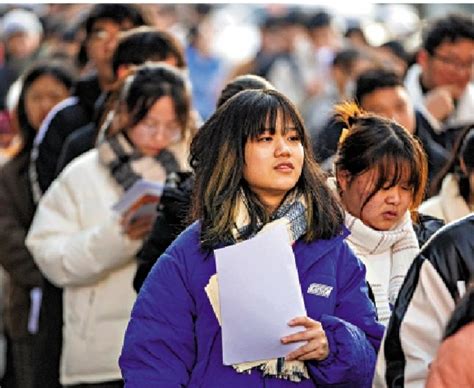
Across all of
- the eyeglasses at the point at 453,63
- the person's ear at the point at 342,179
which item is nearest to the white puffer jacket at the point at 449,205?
the person's ear at the point at 342,179

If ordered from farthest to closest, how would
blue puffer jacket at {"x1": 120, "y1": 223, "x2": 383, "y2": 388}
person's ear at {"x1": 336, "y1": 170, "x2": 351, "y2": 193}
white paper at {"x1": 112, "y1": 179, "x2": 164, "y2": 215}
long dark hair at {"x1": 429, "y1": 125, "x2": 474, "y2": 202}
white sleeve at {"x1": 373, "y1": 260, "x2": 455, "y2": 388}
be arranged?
white paper at {"x1": 112, "y1": 179, "x2": 164, "y2": 215}, long dark hair at {"x1": 429, "y1": 125, "x2": 474, "y2": 202}, person's ear at {"x1": 336, "y1": 170, "x2": 351, "y2": 193}, blue puffer jacket at {"x1": 120, "y1": 223, "x2": 383, "y2": 388}, white sleeve at {"x1": 373, "y1": 260, "x2": 455, "y2": 388}

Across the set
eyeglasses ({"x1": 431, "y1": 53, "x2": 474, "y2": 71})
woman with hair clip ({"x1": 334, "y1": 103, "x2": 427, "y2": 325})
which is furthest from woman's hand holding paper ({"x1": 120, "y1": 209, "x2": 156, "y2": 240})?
eyeglasses ({"x1": 431, "y1": 53, "x2": 474, "y2": 71})

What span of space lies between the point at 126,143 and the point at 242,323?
261 cm

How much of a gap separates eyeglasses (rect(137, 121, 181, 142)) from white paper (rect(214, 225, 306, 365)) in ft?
7.96

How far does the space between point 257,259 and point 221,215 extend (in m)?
0.26

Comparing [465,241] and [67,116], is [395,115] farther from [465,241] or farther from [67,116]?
[465,241]

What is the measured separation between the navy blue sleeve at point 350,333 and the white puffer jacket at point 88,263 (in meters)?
2.33

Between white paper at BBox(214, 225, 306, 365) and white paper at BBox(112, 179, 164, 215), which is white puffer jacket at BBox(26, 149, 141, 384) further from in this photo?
white paper at BBox(214, 225, 306, 365)

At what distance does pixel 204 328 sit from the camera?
564cm

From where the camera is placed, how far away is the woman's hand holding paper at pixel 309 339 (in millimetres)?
5457

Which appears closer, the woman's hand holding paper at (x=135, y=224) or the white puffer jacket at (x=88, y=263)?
the woman's hand holding paper at (x=135, y=224)

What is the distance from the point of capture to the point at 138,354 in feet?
18.4

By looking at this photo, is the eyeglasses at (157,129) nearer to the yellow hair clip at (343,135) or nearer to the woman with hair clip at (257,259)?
the yellow hair clip at (343,135)

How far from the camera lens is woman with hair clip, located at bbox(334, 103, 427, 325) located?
635 cm
